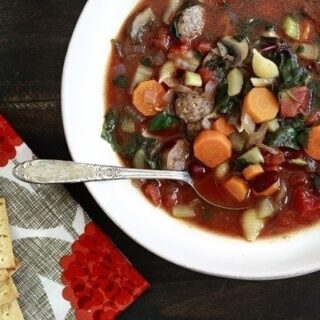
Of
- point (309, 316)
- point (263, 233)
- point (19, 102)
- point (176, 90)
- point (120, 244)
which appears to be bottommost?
point (309, 316)

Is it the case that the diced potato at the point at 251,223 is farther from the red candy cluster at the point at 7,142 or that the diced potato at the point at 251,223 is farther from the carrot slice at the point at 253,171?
the red candy cluster at the point at 7,142

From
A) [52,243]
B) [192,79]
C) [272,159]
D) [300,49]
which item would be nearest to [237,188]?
[272,159]

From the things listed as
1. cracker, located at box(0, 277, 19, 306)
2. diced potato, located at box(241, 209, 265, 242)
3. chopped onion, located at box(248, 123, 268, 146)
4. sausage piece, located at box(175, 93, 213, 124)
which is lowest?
cracker, located at box(0, 277, 19, 306)

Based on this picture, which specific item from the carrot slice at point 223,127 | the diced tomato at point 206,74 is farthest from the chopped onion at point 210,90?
the carrot slice at point 223,127

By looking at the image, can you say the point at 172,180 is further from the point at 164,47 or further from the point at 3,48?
the point at 3,48

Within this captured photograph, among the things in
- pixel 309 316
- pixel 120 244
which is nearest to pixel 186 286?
pixel 120 244

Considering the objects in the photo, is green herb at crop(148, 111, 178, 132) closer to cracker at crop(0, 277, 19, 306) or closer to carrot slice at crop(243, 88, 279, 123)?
carrot slice at crop(243, 88, 279, 123)

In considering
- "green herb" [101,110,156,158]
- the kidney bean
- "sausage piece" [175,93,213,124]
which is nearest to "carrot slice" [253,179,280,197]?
the kidney bean

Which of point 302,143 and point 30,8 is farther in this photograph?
point 30,8
